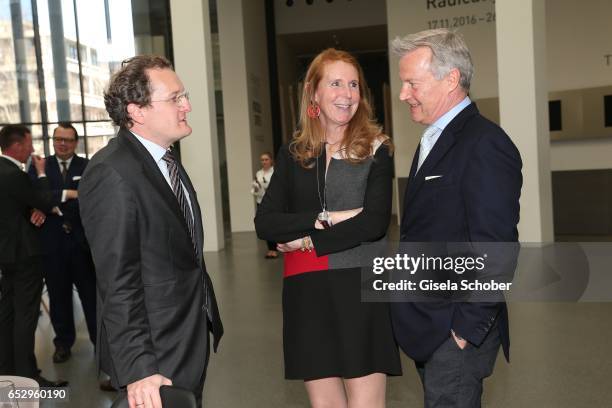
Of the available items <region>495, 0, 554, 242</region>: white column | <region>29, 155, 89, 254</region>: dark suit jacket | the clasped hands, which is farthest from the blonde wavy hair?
<region>495, 0, 554, 242</region>: white column

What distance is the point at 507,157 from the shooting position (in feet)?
6.29

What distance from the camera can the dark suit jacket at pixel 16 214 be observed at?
15.6 feet

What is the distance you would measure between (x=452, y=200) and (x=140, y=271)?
3.24 ft

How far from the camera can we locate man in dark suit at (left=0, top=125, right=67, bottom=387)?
15.6 feet

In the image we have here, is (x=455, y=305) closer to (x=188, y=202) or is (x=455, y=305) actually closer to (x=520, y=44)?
(x=188, y=202)

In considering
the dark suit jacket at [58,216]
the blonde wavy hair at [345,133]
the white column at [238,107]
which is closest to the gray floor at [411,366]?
the dark suit jacket at [58,216]

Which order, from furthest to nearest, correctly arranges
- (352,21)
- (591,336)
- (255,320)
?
1. (352,21)
2. (255,320)
3. (591,336)

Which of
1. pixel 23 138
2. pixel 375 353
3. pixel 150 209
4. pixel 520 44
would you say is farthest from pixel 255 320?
pixel 520 44

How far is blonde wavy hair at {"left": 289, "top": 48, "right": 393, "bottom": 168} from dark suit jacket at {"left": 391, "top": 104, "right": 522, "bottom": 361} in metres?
0.45

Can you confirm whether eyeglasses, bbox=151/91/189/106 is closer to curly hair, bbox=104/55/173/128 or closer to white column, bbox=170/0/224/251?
curly hair, bbox=104/55/173/128

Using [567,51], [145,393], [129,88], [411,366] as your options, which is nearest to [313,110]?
[129,88]

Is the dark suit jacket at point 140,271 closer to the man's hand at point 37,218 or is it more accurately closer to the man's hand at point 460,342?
the man's hand at point 460,342

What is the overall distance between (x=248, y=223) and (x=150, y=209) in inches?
601

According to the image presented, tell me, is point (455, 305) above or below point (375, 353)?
above
